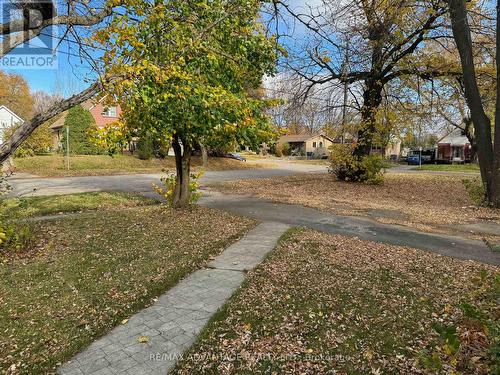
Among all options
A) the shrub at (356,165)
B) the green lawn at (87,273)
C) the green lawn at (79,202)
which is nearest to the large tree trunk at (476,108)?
the shrub at (356,165)

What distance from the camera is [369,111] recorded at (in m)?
14.1

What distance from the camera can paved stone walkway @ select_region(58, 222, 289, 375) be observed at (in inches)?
107

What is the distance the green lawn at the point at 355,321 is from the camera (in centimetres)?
259

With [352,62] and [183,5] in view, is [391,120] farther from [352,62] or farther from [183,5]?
[183,5]

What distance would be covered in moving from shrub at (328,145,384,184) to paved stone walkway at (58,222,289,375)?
1084 cm

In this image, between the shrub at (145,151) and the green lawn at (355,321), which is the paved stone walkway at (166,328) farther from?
the shrub at (145,151)

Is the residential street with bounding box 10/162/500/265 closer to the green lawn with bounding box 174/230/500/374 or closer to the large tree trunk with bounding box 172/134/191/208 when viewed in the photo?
the green lawn with bounding box 174/230/500/374

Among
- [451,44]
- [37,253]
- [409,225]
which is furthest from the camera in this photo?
[451,44]

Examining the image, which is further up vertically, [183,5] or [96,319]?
[183,5]

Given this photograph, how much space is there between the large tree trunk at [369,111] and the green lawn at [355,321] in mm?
9583

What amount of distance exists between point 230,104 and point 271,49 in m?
2.34

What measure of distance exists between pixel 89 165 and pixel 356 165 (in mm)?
16886

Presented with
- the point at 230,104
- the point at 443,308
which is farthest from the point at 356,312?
the point at 230,104

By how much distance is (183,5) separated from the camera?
21.3ft
